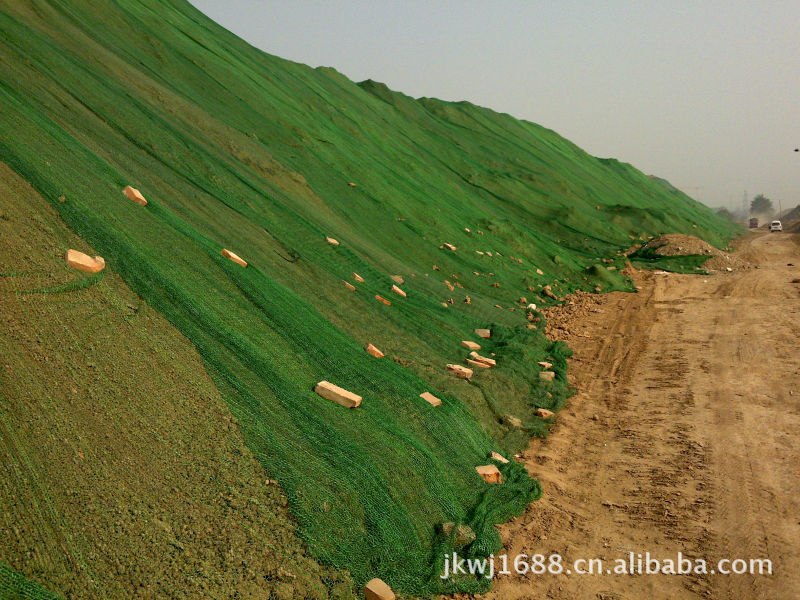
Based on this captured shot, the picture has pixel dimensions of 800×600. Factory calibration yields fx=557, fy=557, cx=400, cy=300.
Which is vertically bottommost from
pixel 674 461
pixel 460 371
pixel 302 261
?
pixel 460 371

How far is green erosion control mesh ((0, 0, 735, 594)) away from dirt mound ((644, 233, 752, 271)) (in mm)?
3484

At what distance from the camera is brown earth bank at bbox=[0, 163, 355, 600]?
8.30 feet

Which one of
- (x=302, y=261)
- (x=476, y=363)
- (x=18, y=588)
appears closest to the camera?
(x=18, y=588)

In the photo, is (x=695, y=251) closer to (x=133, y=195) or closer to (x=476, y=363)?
(x=476, y=363)

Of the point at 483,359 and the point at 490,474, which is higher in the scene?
the point at 483,359

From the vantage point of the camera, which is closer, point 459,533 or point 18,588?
point 18,588

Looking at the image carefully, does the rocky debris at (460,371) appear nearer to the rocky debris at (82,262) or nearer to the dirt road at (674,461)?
the dirt road at (674,461)

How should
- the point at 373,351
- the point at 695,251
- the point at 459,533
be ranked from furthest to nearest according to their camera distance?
the point at 695,251
the point at 373,351
the point at 459,533

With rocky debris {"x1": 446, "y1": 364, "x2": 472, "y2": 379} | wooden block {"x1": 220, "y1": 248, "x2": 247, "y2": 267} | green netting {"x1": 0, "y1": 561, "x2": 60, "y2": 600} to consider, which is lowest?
green netting {"x1": 0, "y1": 561, "x2": 60, "y2": 600}

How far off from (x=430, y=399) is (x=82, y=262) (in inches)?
114

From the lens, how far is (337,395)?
13.9ft

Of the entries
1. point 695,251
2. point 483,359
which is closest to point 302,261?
point 483,359

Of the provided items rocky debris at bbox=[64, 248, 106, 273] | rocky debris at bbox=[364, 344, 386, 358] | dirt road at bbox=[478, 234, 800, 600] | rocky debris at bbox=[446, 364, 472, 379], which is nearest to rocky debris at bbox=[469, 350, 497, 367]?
rocky debris at bbox=[446, 364, 472, 379]

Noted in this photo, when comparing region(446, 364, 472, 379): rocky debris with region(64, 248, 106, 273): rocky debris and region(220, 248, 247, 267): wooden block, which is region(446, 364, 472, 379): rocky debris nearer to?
region(220, 248, 247, 267): wooden block
